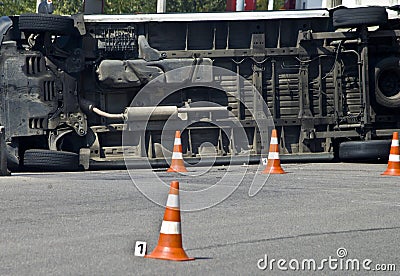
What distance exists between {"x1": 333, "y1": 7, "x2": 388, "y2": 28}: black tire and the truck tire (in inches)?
31.6

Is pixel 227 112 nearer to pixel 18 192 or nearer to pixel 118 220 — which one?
pixel 18 192

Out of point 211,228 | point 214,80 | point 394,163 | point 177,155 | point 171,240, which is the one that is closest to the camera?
point 171,240

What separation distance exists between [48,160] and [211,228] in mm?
7052

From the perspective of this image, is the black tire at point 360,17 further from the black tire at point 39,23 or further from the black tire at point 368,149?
the black tire at point 39,23

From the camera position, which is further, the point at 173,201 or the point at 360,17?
the point at 360,17

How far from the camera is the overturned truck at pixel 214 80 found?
1572cm

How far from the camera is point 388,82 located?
54.9ft

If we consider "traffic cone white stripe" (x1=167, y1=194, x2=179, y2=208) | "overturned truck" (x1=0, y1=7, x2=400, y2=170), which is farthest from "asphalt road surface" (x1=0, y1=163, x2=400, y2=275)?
"overturned truck" (x1=0, y1=7, x2=400, y2=170)

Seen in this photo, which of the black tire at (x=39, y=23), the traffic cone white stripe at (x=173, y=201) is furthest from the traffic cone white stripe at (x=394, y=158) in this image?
the traffic cone white stripe at (x=173, y=201)

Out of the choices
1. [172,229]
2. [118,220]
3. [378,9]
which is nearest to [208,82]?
[378,9]

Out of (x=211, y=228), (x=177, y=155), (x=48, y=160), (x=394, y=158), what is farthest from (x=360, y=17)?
(x=211, y=228)

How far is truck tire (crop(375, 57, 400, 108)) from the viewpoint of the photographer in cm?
1647

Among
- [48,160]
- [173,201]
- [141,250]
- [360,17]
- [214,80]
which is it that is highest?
[360,17]

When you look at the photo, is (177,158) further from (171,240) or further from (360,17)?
(171,240)
